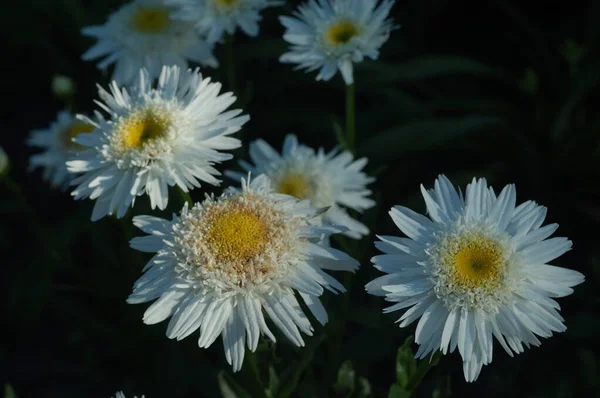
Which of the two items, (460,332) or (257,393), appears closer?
(460,332)

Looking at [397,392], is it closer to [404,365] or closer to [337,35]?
[404,365]

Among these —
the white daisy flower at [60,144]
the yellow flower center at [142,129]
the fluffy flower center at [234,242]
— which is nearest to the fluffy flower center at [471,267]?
the fluffy flower center at [234,242]

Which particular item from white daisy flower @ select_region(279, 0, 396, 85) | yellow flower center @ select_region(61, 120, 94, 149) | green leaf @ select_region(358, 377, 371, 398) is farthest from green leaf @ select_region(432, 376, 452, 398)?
yellow flower center @ select_region(61, 120, 94, 149)

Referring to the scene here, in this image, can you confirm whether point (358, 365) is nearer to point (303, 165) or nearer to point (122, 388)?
point (303, 165)

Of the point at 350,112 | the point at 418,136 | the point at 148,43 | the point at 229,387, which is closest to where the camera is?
the point at 229,387

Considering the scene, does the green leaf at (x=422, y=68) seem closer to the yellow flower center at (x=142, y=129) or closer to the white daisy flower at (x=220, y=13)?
the white daisy flower at (x=220, y=13)

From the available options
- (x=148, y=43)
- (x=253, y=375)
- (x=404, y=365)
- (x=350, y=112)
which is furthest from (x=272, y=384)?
(x=148, y=43)

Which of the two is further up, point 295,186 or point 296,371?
point 295,186

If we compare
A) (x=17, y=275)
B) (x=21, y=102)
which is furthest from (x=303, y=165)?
(x=21, y=102)
